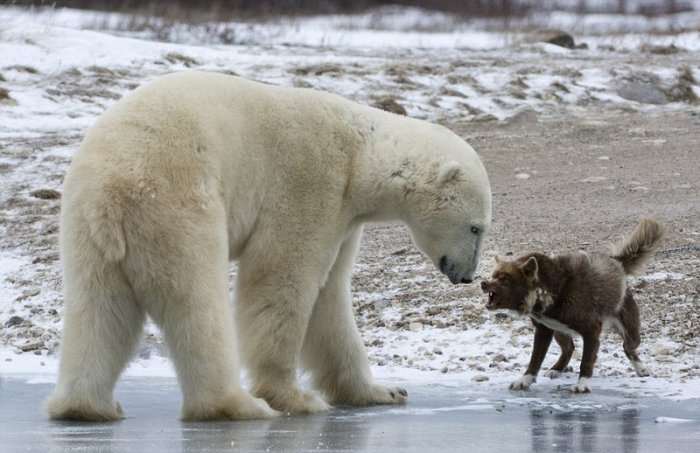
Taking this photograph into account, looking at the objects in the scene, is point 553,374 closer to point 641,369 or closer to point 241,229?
point 641,369

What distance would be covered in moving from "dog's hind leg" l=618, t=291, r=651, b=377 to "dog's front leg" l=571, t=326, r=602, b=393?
0.20m

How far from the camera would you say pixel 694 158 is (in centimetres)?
1323

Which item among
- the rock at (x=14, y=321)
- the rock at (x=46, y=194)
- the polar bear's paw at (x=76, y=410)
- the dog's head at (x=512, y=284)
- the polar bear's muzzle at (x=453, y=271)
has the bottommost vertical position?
the rock at (x=14, y=321)

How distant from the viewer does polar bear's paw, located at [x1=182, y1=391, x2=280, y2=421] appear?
17.0 feet

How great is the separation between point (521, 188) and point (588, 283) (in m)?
5.87

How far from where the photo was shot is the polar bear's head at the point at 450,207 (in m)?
5.90

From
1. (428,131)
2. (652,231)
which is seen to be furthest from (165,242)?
Result: (652,231)

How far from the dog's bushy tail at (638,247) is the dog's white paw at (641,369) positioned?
0.62 metres

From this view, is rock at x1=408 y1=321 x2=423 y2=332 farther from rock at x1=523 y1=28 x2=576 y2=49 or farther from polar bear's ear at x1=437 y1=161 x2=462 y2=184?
rock at x1=523 y1=28 x2=576 y2=49

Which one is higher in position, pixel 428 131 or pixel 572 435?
pixel 428 131

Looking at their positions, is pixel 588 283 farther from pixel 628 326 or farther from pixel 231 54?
pixel 231 54

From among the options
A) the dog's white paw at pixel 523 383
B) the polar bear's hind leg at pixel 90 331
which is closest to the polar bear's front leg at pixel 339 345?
the dog's white paw at pixel 523 383

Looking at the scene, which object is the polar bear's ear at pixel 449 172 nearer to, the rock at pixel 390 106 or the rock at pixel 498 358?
the rock at pixel 498 358

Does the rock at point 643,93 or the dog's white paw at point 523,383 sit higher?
the rock at point 643,93
